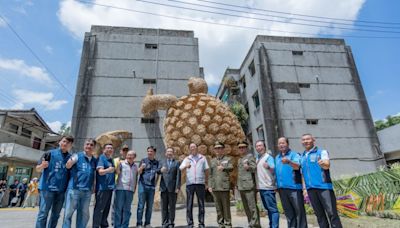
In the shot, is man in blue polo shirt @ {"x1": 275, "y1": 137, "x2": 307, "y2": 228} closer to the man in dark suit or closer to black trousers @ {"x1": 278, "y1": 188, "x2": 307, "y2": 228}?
black trousers @ {"x1": 278, "y1": 188, "x2": 307, "y2": 228}

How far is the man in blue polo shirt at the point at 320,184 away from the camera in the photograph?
3.58 metres

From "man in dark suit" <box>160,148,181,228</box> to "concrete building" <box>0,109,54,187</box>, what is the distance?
1585cm

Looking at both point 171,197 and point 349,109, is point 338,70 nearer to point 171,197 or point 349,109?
point 349,109

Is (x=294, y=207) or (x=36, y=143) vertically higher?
(x=36, y=143)

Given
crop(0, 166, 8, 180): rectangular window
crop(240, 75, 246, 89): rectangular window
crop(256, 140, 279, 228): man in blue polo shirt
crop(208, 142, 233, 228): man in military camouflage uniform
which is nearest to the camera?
crop(256, 140, 279, 228): man in blue polo shirt

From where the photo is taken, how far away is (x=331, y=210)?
3.55 meters

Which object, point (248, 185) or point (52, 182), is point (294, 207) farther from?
point (52, 182)

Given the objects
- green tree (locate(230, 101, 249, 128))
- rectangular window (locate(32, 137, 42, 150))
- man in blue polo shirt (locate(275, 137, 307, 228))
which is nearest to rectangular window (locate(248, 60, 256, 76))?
green tree (locate(230, 101, 249, 128))

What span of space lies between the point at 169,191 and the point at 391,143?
17.0m

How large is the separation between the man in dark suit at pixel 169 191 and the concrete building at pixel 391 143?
54.2 ft

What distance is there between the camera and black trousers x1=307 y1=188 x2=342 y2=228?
11.6 ft

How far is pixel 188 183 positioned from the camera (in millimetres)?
4906

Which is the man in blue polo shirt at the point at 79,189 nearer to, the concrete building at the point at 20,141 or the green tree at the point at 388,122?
the concrete building at the point at 20,141

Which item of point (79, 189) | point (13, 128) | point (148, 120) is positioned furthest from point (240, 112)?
point (13, 128)
